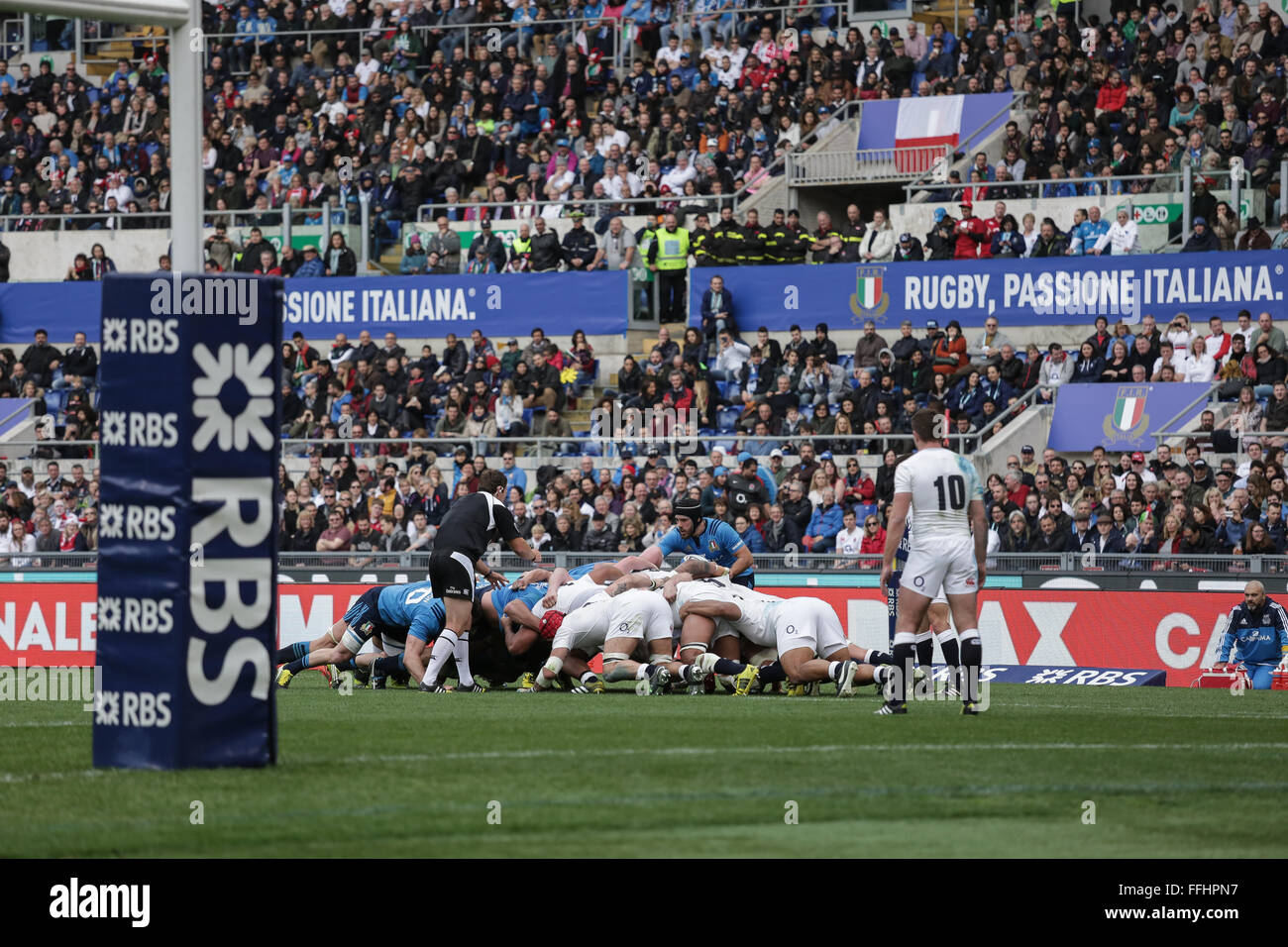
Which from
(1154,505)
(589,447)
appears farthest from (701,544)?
(589,447)

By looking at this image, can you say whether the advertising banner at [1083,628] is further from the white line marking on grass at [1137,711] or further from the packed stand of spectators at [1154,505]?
the white line marking on grass at [1137,711]

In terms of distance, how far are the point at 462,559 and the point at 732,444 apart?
10976 millimetres

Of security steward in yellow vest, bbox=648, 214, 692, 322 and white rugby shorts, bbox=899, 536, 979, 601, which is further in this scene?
security steward in yellow vest, bbox=648, 214, 692, 322

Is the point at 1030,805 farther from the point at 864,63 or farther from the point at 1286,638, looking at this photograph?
the point at 864,63

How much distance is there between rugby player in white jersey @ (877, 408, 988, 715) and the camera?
13008 mm

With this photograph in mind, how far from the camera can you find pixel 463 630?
54.3 ft

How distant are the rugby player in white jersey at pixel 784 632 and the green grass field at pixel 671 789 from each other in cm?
275

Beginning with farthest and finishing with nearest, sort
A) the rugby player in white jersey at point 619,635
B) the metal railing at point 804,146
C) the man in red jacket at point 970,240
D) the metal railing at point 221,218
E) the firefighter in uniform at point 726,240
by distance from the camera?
the metal railing at point 221,218, the metal railing at point 804,146, the firefighter in uniform at point 726,240, the man in red jacket at point 970,240, the rugby player in white jersey at point 619,635

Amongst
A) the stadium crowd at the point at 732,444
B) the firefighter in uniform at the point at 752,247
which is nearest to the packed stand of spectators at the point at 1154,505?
the stadium crowd at the point at 732,444

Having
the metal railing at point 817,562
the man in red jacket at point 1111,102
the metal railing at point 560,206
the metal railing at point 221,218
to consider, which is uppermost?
the man in red jacket at point 1111,102

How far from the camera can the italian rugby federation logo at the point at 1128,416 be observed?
2555 cm

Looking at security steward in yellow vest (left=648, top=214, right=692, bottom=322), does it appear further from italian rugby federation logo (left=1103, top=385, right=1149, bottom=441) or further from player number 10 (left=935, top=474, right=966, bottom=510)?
player number 10 (left=935, top=474, right=966, bottom=510)

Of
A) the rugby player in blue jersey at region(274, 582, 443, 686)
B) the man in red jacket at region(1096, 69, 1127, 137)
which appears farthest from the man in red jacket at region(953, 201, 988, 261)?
the rugby player in blue jersey at region(274, 582, 443, 686)

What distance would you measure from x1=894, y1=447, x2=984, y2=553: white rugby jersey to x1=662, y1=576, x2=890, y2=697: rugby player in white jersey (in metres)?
→ 2.80
